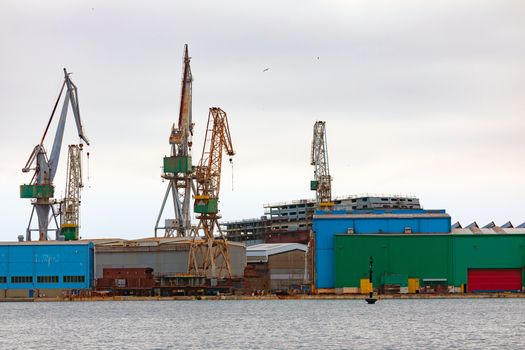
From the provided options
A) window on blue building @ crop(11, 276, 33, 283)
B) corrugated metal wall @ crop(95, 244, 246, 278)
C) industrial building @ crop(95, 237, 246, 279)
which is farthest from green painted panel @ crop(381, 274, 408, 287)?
window on blue building @ crop(11, 276, 33, 283)

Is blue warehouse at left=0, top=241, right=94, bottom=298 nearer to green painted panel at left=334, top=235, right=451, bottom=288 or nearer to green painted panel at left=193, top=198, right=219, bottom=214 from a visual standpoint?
green painted panel at left=193, top=198, right=219, bottom=214

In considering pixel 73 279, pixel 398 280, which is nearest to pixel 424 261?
pixel 398 280

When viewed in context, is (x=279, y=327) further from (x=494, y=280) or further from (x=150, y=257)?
(x=150, y=257)

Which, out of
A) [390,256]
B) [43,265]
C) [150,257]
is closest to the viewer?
[390,256]

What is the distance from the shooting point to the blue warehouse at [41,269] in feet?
612

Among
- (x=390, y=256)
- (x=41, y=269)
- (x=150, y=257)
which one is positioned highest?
(x=150, y=257)

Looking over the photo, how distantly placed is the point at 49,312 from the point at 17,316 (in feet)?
28.3

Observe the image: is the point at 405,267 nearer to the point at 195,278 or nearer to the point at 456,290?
the point at 456,290

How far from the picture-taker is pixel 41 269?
186 meters

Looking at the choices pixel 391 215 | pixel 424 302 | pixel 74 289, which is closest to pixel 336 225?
pixel 391 215

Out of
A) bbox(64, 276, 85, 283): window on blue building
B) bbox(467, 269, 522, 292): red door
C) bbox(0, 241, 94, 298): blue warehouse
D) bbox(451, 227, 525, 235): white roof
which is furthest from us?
bbox(64, 276, 85, 283): window on blue building

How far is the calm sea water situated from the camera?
295 feet

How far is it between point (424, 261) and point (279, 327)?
65423 mm

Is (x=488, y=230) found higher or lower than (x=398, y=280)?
higher
